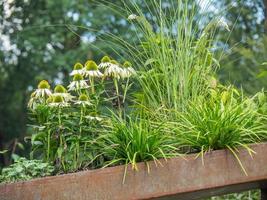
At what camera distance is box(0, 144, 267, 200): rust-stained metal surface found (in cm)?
177

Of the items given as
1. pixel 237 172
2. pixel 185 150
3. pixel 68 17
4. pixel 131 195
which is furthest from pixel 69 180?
pixel 68 17

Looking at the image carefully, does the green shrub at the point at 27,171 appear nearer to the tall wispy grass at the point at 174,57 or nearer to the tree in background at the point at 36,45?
the tall wispy grass at the point at 174,57

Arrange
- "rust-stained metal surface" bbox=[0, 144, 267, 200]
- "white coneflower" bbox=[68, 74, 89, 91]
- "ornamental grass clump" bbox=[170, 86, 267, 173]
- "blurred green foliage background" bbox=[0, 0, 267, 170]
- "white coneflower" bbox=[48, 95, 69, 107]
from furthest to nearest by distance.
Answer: "blurred green foliage background" bbox=[0, 0, 267, 170], "white coneflower" bbox=[68, 74, 89, 91], "white coneflower" bbox=[48, 95, 69, 107], "ornamental grass clump" bbox=[170, 86, 267, 173], "rust-stained metal surface" bbox=[0, 144, 267, 200]

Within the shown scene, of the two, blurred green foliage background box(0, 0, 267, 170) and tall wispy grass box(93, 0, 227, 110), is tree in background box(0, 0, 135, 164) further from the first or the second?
tall wispy grass box(93, 0, 227, 110)

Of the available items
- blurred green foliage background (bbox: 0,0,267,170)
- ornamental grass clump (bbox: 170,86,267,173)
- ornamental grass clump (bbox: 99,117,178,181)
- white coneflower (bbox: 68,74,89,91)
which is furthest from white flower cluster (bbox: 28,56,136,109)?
blurred green foliage background (bbox: 0,0,267,170)

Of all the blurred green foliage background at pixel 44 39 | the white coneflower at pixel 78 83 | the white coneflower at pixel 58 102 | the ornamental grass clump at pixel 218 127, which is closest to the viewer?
the ornamental grass clump at pixel 218 127

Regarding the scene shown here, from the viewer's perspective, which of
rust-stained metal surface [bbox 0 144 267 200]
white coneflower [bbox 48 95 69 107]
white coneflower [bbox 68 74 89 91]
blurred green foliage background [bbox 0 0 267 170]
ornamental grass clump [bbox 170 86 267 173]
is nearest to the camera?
rust-stained metal surface [bbox 0 144 267 200]

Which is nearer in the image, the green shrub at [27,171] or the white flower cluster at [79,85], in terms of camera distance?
the green shrub at [27,171]

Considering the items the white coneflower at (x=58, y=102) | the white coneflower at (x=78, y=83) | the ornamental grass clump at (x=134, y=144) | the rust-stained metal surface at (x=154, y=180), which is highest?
the white coneflower at (x=78, y=83)

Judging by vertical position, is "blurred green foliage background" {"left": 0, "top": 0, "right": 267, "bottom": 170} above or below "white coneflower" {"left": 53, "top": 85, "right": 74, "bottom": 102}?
above

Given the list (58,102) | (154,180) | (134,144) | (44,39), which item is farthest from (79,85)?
(44,39)

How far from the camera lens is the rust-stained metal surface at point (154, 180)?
177 cm

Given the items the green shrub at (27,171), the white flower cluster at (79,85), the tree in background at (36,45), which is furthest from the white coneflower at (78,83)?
the tree in background at (36,45)

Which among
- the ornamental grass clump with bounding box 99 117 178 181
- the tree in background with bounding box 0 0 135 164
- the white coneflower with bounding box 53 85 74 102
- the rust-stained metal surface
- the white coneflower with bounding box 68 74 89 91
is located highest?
the tree in background with bounding box 0 0 135 164
